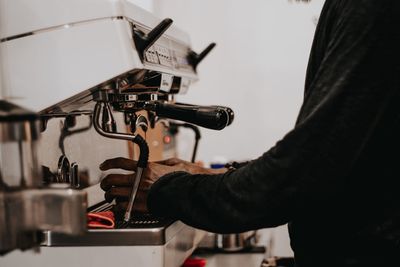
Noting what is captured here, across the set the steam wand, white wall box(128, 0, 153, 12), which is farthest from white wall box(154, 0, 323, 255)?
the steam wand

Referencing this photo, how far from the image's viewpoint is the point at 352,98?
0.80 metres

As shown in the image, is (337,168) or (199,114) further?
(199,114)

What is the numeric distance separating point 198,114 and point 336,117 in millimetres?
322

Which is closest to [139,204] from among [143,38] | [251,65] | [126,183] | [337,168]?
[126,183]

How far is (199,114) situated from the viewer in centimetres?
105

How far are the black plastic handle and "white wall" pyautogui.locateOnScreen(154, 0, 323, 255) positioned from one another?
141 cm

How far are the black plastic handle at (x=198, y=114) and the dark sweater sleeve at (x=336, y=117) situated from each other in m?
0.20

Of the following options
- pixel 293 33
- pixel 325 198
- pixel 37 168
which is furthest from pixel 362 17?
pixel 293 33

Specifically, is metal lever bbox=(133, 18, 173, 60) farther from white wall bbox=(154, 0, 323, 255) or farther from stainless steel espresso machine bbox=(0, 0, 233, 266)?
white wall bbox=(154, 0, 323, 255)

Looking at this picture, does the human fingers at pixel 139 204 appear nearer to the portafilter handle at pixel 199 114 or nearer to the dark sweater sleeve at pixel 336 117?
the portafilter handle at pixel 199 114

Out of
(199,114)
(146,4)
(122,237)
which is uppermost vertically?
(146,4)

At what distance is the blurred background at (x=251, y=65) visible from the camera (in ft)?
7.95

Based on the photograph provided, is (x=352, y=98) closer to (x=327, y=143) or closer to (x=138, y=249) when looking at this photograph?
(x=327, y=143)

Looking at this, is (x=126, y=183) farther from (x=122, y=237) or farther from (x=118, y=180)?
(x=122, y=237)
